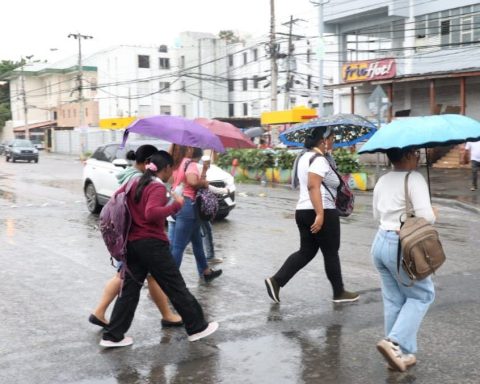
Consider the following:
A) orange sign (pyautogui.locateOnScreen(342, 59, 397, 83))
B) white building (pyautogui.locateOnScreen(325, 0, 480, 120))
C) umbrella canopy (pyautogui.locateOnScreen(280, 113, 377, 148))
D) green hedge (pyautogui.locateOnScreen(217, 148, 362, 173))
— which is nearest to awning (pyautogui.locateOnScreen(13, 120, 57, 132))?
white building (pyautogui.locateOnScreen(325, 0, 480, 120))

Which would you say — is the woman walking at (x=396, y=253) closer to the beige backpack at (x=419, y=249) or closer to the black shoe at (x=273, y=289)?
the beige backpack at (x=419, y=249)

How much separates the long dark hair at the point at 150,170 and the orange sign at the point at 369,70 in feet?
81.7

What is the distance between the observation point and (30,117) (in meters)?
77.9

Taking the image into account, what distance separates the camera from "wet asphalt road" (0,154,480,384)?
434 centimetres

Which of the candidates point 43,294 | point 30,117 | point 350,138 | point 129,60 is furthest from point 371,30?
point 30,117

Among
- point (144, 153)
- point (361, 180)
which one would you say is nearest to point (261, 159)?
point (361, 180)

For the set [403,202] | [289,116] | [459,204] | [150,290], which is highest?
[289,116]

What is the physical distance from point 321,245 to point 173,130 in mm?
1916

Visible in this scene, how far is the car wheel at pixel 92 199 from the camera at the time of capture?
13367 mm

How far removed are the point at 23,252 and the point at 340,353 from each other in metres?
5.79

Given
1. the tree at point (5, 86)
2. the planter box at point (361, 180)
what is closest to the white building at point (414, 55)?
the planter box at point (361, 180)

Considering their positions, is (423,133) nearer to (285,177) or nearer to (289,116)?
(285,177)

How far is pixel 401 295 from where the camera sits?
14.5 feet

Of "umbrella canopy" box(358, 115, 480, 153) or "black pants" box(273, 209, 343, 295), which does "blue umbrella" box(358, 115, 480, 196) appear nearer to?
"umbrella canopy" box(358, 115, 480, 153)
